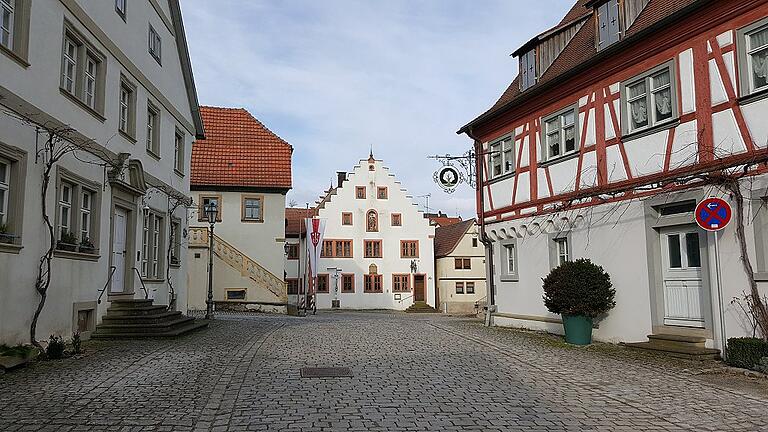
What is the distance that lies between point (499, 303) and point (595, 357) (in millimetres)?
7919

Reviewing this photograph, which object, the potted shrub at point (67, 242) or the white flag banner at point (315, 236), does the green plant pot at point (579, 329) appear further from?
the white flag banner at point (315, 236)

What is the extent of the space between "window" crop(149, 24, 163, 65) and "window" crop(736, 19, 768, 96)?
560 inches

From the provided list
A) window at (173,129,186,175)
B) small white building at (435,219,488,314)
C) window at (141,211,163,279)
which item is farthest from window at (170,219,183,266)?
small white building at (435,219,488,314)

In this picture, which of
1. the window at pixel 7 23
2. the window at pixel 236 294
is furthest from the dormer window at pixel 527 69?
the window at pixel 236 294

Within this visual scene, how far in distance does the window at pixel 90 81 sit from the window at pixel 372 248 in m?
36.2

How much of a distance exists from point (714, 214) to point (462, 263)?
40.5m

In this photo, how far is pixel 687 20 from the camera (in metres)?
12.8

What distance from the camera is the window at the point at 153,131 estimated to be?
62.0 ft

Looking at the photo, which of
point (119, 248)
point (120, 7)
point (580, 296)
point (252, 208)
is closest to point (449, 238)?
point (252, 208)

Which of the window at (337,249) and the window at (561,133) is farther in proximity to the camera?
the window at (337,249)

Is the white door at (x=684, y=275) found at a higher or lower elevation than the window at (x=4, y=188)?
lower

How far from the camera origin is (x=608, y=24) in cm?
1594

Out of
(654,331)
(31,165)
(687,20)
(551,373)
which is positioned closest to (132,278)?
(31,165)

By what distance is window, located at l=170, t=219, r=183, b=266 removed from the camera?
2114cm
